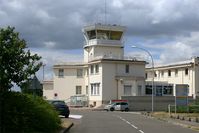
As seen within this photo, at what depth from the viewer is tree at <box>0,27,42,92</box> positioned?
19219 mm

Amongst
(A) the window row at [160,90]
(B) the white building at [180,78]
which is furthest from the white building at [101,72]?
(B) the white building at [180,78]

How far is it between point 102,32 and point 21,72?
72.0m

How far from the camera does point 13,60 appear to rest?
19484 millimetres

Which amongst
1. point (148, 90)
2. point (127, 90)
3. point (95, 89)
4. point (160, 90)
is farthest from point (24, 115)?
point (160, 90)

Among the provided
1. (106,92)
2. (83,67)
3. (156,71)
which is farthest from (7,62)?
(156,71)

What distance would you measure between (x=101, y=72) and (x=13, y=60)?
64012mm

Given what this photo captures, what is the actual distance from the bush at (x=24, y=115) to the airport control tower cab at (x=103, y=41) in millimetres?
66255

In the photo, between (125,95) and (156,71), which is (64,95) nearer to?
(125,95)

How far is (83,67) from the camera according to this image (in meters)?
91.7

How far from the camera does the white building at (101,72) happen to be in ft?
275

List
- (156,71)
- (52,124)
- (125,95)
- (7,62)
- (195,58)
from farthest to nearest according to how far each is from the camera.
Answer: (156,71) → (195,58) → (125,95) → (52,124) → (7,62)

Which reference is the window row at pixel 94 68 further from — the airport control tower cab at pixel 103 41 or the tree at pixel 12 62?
the tree at pixel 12 62

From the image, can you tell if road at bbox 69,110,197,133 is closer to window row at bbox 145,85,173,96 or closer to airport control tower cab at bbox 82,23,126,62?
window row at bbox 145,85,173,96

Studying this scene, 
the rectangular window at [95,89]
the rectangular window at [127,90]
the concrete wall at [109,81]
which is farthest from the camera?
the rectangular window at [127,90]
